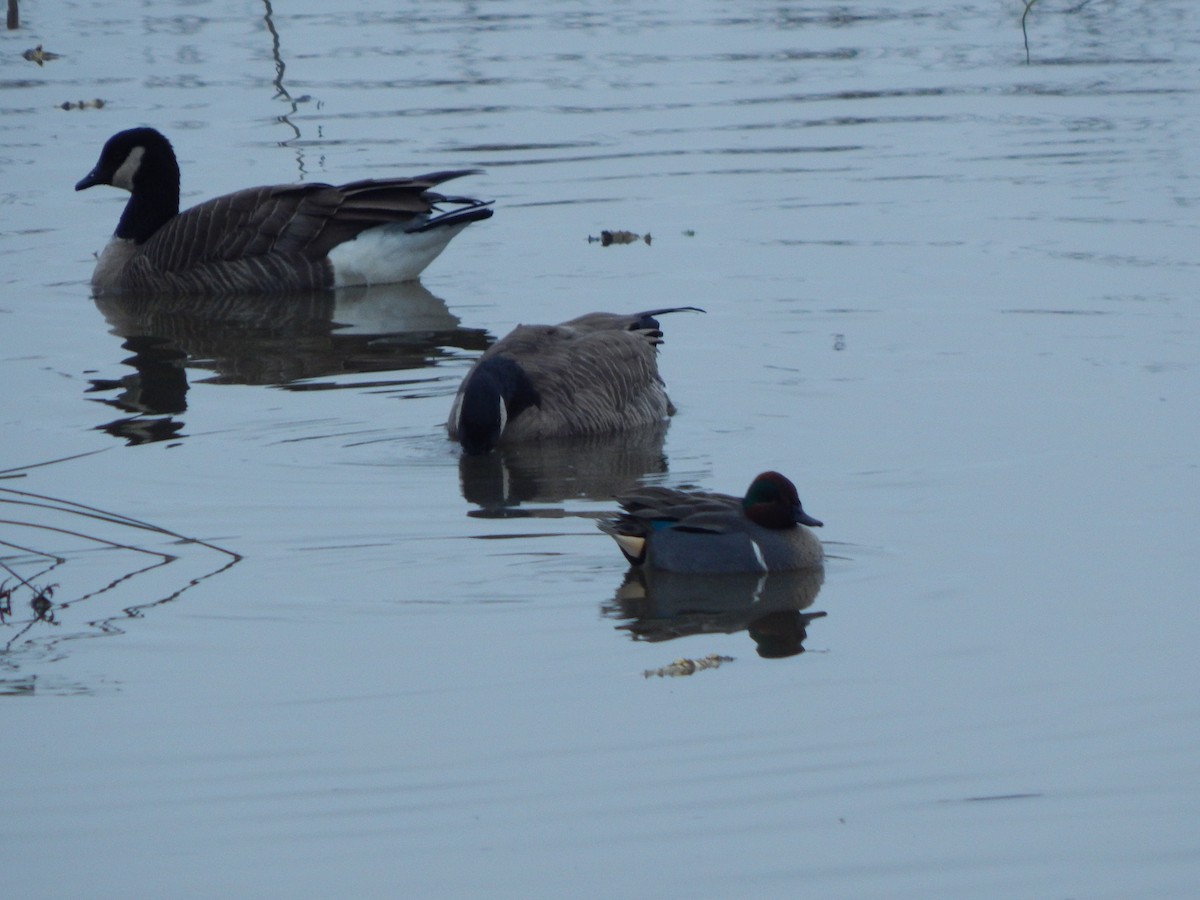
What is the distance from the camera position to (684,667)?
6766 mm

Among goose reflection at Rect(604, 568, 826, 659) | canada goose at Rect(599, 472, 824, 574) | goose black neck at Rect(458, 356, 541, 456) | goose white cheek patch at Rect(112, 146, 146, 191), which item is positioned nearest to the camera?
goose reflection at Rect(604, 568, 826, 659)

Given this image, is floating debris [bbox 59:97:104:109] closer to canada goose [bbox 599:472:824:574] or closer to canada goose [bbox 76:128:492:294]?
canada goose [bbox 76:128:492:294]

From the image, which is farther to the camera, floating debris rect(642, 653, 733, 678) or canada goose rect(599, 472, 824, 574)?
canada goose rect(599, 472, 824, 574)

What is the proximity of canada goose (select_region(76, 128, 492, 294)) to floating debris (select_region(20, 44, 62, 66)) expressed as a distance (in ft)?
31.8

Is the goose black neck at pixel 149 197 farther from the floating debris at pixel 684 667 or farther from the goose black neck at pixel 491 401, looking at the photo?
the floating debris at pixel 684 667

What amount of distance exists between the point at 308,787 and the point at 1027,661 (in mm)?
2523

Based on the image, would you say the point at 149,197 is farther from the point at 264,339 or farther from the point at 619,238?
the point at 619,238

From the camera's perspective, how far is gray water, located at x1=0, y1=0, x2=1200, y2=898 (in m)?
5.52

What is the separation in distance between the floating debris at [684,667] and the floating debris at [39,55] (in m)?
19.1

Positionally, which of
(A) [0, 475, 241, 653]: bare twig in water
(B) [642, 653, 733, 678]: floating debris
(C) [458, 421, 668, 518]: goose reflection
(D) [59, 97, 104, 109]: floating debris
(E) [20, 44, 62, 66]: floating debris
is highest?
(E) [20, 44, 62, 66]: floating debris

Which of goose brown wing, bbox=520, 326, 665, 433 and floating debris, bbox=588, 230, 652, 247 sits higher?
floating debris, bbox=588, 230, 652, 247

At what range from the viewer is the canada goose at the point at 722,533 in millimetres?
7859

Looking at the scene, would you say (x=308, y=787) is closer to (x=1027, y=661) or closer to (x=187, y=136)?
(x=1027, y=661)

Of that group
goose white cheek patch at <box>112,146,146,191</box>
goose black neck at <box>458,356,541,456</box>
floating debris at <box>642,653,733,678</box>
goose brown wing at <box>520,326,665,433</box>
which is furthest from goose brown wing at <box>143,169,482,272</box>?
floating debris at <box>642,653,733,678</box>
